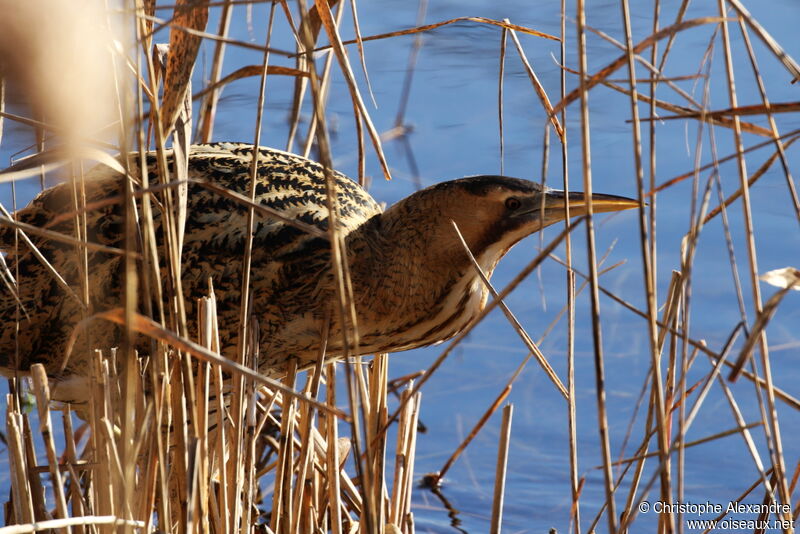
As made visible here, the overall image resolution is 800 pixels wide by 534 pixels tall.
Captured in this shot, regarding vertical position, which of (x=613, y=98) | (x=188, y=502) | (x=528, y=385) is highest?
(x=613, y=98)

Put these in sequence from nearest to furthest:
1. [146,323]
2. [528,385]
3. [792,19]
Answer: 1. [146,323]
2. [528,385]
3. [792,19]

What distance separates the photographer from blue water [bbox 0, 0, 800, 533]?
3574 mm

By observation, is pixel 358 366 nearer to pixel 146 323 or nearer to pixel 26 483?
pixel 26 483

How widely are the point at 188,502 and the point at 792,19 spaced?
4734mm

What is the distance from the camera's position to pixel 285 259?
97.8 inches

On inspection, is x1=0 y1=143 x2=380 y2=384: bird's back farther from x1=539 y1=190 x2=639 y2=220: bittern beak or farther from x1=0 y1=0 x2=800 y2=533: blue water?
x1=0 y1=0 x2=800 y2=533: blue water

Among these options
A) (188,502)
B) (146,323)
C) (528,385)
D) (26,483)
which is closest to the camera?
(146,323)

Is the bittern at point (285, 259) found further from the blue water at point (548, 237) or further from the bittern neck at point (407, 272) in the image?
the blue water at point (548, 237)

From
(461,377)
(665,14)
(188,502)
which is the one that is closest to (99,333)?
(188,502)

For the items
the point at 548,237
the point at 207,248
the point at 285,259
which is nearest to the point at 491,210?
the point at 285,259

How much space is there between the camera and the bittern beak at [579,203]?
2.24 m

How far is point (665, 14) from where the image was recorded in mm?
5633

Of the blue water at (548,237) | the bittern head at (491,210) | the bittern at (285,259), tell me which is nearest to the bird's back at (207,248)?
the bittern at (285,259)

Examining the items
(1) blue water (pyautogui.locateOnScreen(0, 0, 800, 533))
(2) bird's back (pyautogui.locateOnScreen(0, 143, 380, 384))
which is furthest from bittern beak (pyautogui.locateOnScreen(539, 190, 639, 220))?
(1) blue water (pyautogui.locateOnScreen(0, 0, 800, 533))
